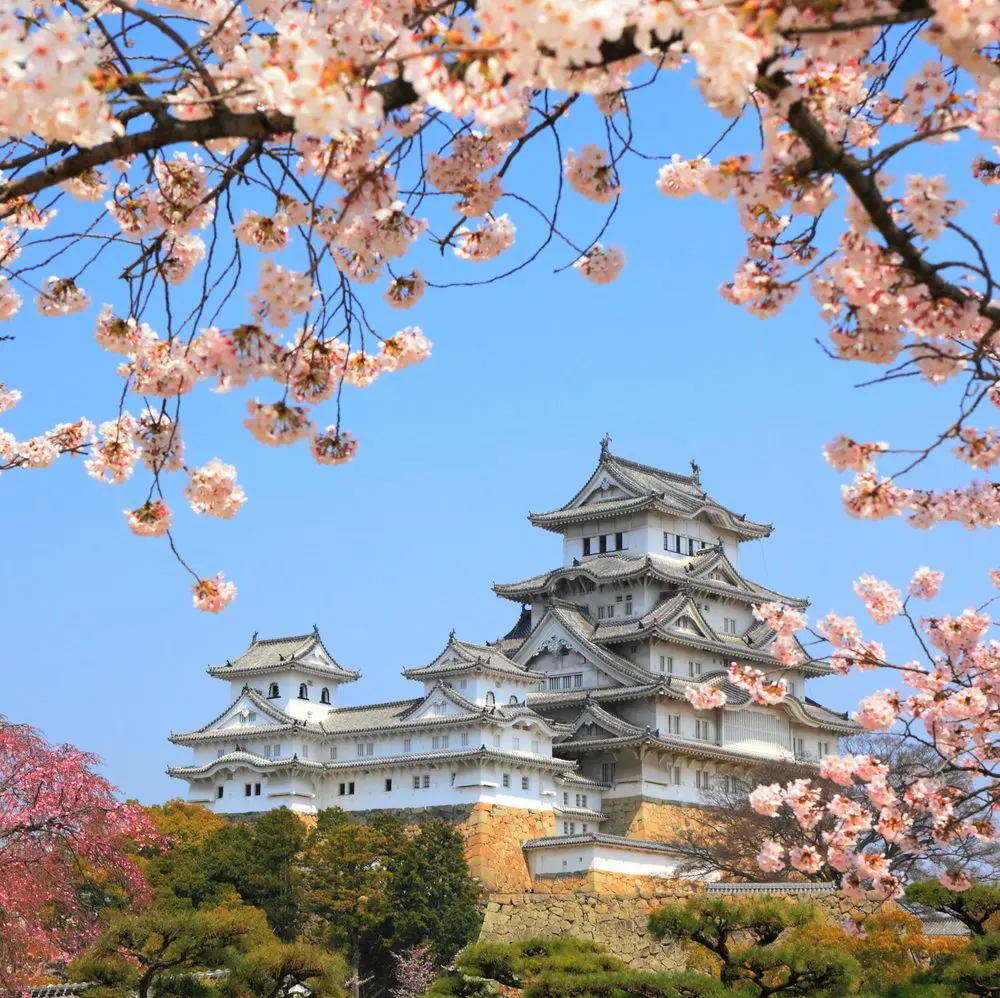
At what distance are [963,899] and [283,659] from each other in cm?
2782

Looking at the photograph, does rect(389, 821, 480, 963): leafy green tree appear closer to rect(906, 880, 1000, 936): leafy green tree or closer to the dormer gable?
the dormer gable

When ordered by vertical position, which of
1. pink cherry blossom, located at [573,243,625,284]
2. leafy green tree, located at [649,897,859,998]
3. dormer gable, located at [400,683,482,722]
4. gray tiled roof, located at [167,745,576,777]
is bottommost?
leafy green tree, located at [649,897,859,998]

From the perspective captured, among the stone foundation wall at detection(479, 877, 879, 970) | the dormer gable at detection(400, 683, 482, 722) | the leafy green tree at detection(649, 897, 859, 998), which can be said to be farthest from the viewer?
the dormer gable at detection(400, 683, 482, 722)

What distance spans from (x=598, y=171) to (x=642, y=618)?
38543mm

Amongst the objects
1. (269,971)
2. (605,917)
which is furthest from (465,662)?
(269,971)

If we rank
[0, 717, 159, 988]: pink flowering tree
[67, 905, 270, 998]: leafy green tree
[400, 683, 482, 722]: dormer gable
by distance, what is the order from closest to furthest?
1. [0, 717, 159, 988]: pink flowering tree
2. [67, 905, 270, 998]: leafy green tree
3. [400, 683, 482, 722]: dormer gable

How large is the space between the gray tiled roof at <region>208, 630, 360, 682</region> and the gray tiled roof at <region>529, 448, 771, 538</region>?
9.19m

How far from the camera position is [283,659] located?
4272cm

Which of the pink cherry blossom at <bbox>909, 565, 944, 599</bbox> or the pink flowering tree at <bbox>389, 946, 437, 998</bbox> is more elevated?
the pink cherry blossom at <bbox>909, 565, 944, 599</bbox>

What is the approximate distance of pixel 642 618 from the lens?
43.9m

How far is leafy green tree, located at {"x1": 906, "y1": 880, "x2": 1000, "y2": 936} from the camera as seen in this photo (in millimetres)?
17703

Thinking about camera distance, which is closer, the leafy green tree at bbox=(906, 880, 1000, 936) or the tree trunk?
the leafy green tree at bbox=(906, 880, 1000, 936)

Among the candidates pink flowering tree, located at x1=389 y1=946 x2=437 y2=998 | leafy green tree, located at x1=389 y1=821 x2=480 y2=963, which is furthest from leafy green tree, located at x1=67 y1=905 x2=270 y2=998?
leafy green tree, located at x1=389 y1=821 x2=480 y2=963

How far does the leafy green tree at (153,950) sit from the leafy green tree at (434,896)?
41.5 ft
